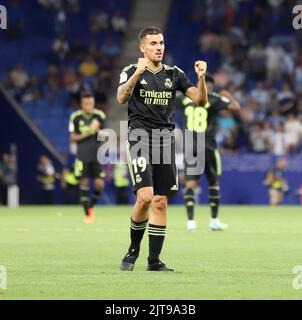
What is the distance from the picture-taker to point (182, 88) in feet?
34.7

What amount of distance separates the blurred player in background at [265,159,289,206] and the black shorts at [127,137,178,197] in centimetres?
1631

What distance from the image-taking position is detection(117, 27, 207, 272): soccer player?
33.6 feet

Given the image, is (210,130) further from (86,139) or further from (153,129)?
(153,129)

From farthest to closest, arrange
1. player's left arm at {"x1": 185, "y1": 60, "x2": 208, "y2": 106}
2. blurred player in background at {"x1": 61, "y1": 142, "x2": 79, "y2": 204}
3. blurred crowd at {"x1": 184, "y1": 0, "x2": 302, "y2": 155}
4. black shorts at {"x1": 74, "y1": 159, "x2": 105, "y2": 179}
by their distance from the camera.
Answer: blurred crowd at {"x1": 184, "y1": 0, "x2": 302, "y2": 155} < blurred player in background at {"x1": 61, "y1": 142, "x2": 79, "y2": 204} < black shorts at {"x1": 74, "y1": 159, "x2": 105, "y2": 179} < player's left arm at {"x1": 185, "y1": 60, "x2": 208, "y2": 106}

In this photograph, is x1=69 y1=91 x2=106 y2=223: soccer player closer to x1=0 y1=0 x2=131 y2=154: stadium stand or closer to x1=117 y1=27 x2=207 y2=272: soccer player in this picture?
x1=0 y1=0 x2=131 y2=154: stadium stand

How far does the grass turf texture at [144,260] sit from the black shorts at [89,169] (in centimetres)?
89

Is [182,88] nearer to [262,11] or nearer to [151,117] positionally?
[151,117]

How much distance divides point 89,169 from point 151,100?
31.6 feet

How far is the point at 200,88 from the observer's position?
10.1m

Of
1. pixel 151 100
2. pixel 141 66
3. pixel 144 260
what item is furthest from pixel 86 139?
pixel 141 66

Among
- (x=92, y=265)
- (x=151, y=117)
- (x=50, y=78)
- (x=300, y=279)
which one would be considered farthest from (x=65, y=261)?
(x=50, y=78)

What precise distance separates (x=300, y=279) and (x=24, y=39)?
24.3 m

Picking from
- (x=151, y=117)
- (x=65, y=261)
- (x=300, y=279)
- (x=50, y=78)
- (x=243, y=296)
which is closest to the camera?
(x=243, y=296)

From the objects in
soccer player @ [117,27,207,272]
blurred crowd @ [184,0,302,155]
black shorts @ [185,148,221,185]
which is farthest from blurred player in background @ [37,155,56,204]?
soccer player @ [117,27,207,272]
